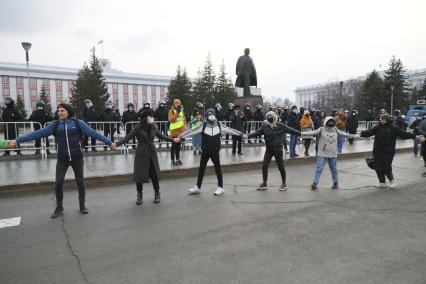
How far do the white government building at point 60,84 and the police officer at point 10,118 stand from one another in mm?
63868

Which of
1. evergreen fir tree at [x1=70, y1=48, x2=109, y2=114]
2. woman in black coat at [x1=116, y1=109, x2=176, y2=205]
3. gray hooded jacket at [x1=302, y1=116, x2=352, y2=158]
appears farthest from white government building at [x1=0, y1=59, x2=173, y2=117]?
gray hooded jacket at [x1=302, y1=116, x2=352, y2=158]

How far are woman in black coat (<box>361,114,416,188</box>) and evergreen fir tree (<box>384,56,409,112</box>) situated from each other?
4709 centimetres

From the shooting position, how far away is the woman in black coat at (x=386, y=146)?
767 centimetres

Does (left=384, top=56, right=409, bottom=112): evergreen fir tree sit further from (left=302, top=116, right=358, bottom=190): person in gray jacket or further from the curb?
(left=302, top=116, right=358, bottom=190): person in gray jacket

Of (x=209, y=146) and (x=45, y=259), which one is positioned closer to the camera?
(x=45, y=259)

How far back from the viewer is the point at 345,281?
3.26 meters

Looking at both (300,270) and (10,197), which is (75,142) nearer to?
(10,197)

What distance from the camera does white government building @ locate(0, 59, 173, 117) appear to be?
281ft

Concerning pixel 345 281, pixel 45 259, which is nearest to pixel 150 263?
pixel 45 259

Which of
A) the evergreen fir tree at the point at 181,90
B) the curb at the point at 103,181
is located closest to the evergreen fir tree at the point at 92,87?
the evergreen fir tree at the point at 181,90

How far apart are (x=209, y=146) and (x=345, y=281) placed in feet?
13.8

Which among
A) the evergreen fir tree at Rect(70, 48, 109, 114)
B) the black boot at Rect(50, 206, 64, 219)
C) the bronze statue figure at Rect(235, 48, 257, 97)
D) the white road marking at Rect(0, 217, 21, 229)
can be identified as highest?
the evergreen fir tree at Rect(70, 48, 109, 114)

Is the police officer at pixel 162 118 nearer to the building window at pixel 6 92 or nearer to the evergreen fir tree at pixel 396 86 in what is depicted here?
the evergreen fir tree at pixel 396 86

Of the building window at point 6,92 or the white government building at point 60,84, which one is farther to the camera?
the white government building at point 60,84
